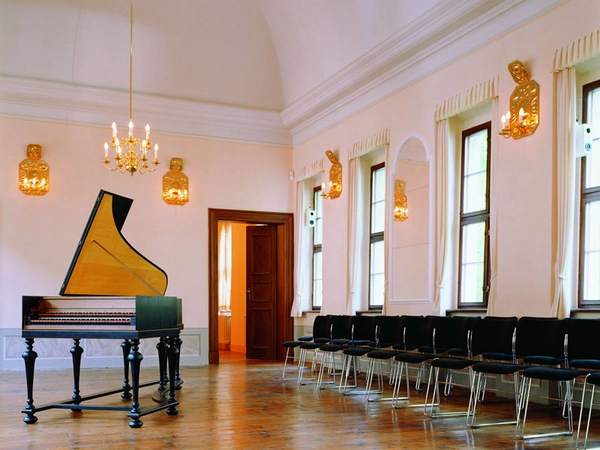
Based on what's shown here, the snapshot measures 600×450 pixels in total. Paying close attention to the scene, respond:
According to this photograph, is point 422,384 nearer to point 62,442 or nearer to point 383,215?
point 383,215

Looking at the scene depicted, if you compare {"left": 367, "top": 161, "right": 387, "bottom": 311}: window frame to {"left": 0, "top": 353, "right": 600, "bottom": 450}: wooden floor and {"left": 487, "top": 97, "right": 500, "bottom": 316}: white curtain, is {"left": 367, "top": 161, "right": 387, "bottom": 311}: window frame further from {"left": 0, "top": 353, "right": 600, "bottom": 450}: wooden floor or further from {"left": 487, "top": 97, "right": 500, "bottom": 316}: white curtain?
{"left": 487, "top": 97, "right": 500, "bottom": 316}: white curtain

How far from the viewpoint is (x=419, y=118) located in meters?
8.55

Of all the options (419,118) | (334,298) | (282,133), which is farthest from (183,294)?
(419,118)

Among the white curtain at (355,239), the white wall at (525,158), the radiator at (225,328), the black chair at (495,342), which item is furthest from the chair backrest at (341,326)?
the radiator at (225,328)

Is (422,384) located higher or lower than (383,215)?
lower

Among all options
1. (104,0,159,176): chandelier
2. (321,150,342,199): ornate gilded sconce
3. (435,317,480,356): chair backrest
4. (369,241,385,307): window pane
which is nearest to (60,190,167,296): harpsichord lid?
(104,0,159,176): chandelier

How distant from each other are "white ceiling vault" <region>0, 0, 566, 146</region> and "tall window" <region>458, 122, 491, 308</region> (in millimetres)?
1436

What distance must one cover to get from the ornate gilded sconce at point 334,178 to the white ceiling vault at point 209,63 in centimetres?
65

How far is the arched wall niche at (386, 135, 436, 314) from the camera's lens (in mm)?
8305

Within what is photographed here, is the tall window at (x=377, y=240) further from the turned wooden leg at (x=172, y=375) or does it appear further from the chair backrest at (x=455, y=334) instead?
the turned wooden leg at (x=172, y=375)

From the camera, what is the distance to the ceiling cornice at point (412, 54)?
23.2 feet

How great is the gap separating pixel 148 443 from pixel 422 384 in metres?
4.08

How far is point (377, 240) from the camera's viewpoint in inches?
391

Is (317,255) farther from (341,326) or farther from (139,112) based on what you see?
(139,112)
